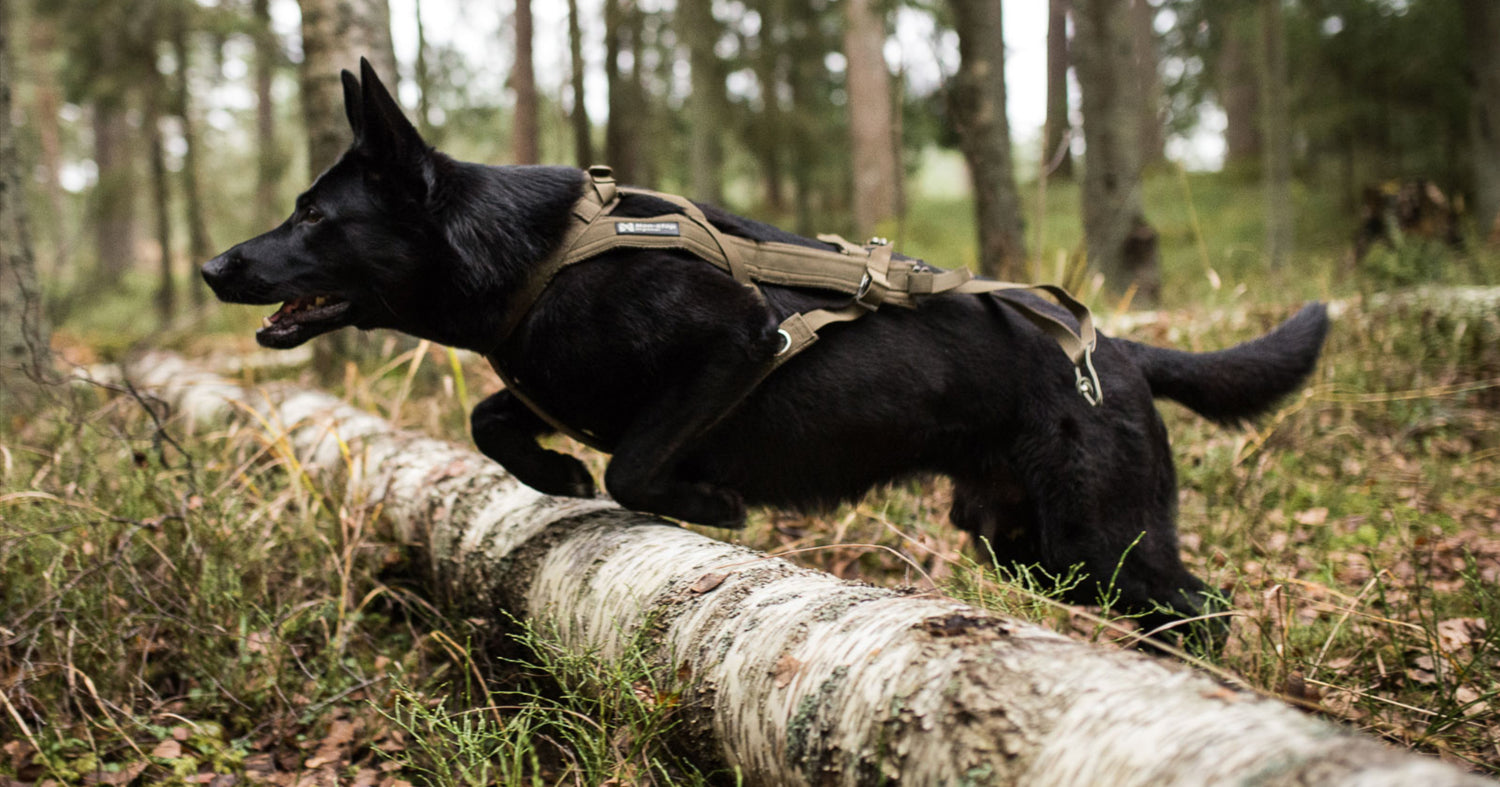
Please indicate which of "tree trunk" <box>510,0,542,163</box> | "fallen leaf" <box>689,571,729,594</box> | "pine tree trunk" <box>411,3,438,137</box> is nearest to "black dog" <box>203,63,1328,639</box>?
"fallen leaf" <box>689,571,729,594</box>

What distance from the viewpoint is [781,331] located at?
241cm

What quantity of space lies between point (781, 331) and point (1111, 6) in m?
7.57

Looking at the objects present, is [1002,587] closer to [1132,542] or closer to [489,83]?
[1132,542]

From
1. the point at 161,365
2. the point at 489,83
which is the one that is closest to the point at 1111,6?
the point at 161,365

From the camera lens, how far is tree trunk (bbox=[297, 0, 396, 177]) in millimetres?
5266

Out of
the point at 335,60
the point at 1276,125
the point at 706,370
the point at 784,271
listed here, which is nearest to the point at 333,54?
the point at 335,60

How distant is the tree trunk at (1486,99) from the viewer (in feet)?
31.0

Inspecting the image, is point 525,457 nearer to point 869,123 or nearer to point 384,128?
point 384,128

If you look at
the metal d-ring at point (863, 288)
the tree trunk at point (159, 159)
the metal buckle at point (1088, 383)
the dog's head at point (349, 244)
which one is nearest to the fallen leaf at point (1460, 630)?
the metal buckle at point (1088, 383)

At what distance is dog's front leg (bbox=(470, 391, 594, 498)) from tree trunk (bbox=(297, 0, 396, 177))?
3.38 meters

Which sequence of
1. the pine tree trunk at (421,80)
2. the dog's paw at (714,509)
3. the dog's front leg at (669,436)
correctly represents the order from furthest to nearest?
the pine tree trunk at (421,80) < the dog's paw at (714,509) < the dog's front leg at (669,436)

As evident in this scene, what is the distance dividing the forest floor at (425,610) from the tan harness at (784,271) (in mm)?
621

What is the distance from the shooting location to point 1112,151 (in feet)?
26.5

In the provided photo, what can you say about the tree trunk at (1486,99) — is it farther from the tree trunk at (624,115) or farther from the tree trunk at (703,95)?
the tree trunk at (624,115)
